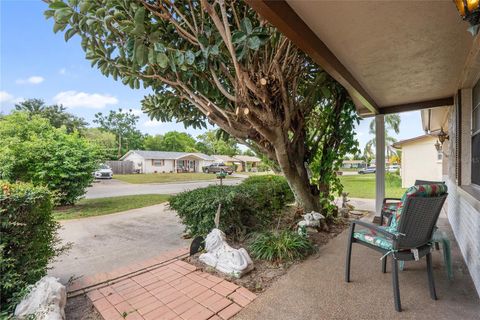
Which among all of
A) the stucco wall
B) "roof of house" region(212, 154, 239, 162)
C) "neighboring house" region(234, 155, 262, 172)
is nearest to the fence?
"roof of house" region(212, 154, 239, 162)

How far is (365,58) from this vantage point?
2.63m

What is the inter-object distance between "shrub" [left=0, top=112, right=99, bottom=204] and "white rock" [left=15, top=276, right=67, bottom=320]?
14.9ft

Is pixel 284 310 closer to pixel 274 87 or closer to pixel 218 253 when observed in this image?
pixel 218 253

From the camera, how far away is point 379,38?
2227 mm

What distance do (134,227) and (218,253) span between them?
114 inches

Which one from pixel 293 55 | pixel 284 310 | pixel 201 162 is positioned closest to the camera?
pixel 284 310

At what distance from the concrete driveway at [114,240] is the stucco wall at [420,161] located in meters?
12.9

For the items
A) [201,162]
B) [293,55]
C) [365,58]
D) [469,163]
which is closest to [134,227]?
[293,55]

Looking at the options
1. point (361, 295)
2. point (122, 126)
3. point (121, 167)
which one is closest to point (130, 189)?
point (361, 295)

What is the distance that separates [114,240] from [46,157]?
4.08m

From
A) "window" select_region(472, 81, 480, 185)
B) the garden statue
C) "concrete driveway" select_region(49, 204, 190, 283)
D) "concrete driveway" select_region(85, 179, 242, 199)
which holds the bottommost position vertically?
"concrete driveway" select_region(85, 179, 242, 199)

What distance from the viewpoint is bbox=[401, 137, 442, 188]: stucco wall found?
11.6 meters

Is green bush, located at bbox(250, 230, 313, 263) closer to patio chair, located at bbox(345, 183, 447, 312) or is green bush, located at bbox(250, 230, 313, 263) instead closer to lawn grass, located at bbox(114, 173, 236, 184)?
patio chair, located at bbox(345, 183, 447, 312)

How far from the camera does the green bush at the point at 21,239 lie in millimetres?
1818
